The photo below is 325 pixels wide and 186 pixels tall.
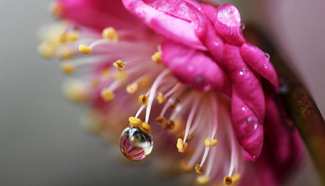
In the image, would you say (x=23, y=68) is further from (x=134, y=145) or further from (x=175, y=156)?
(x=134, y=145)

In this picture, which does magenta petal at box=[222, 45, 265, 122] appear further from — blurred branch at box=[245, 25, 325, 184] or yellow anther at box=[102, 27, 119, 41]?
yellow anther at box=[102, 27, 119, 41]

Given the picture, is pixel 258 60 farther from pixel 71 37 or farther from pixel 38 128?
pixel 38 128

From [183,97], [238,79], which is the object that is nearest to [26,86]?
[183,97]

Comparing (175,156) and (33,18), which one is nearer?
(175,156)

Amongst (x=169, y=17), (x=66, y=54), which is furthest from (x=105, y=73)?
(x=169, y=17)

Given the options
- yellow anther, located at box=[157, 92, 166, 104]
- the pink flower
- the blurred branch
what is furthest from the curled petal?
the blurred branch

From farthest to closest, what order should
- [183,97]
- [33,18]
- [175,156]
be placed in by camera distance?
[33,18] → [175,156] → [183,97]

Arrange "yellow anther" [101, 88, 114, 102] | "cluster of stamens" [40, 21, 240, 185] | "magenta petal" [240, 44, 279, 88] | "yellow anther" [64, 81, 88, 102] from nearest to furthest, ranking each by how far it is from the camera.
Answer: "magenta petal" [240, 44, 279, 88] → "cluster of stamens" [40, 21, 240, 185] → "yellow anther" [101, 88, 114, 102] → "yellow anther" [64, 81, 88, 102]
